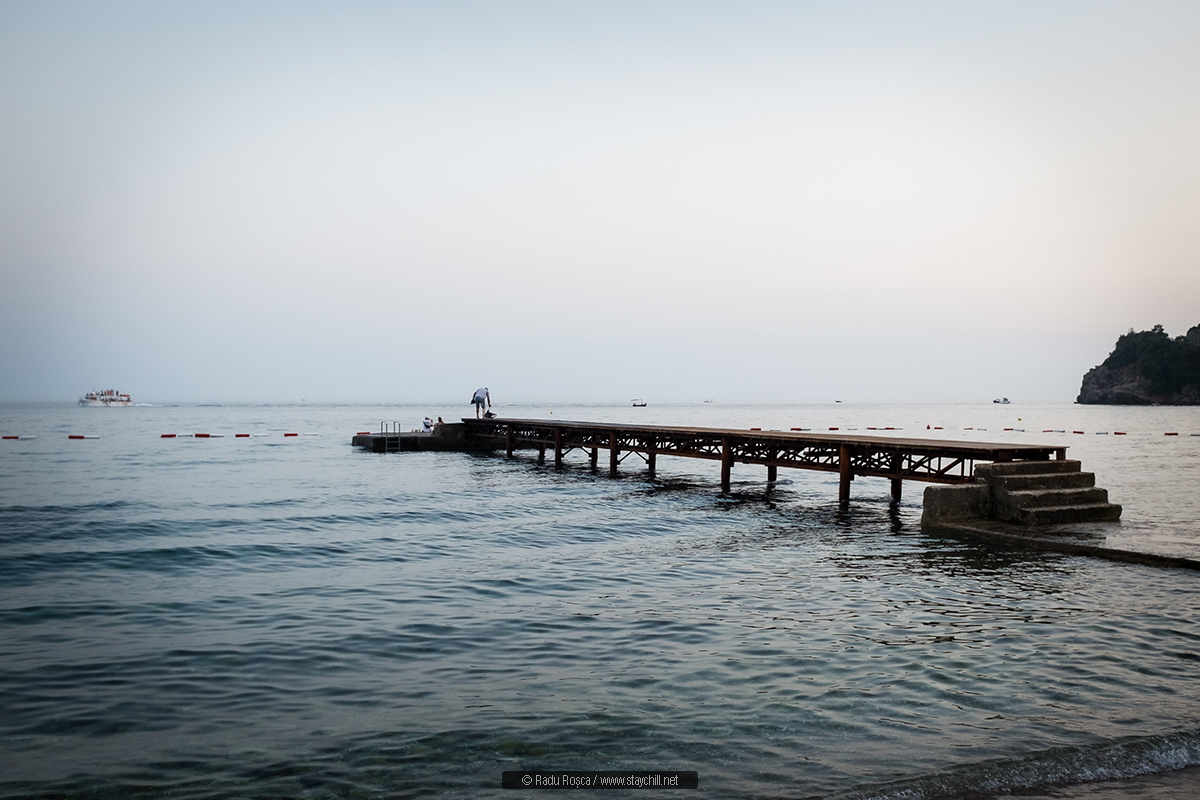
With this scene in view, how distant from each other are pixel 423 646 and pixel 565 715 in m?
2.94

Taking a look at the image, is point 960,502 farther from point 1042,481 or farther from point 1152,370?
point 1152,370

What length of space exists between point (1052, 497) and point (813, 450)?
8.34 metres

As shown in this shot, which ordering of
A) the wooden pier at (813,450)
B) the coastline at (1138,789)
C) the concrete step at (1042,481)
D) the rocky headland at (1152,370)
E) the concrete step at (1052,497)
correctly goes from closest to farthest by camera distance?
the coastline at (1138,789)
the concrete step at (1052,497)
the concrete step at (1042,481)
the wooden pier at (813,450)
the rocky headland at (1152,370)

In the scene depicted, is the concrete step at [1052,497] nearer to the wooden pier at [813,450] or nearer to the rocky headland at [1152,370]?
the wooden pier at [813,450]

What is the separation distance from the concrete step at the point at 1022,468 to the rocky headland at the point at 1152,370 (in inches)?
7211

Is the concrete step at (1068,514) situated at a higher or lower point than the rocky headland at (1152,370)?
lower

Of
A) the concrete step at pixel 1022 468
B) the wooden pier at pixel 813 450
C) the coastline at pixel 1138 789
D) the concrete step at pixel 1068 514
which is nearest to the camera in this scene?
the coastline at pixel 1138 789

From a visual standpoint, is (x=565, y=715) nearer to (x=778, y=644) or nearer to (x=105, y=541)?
(x=778, y=644)

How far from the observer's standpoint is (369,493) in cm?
2775

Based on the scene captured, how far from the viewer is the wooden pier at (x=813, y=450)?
1959 centimetres

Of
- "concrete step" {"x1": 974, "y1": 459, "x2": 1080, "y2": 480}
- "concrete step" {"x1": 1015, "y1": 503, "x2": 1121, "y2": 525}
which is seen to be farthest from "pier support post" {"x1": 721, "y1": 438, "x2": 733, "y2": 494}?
"concrete step" {"x1": 1015, "y1": 503, "x2": 1121, "y2": 525}

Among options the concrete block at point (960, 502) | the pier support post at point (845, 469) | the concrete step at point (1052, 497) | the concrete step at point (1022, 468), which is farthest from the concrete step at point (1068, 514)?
the pier support post at point (845, 469)

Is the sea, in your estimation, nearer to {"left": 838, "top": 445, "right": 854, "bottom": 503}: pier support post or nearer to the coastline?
the coastline

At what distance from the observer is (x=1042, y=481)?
18031 millimetres
